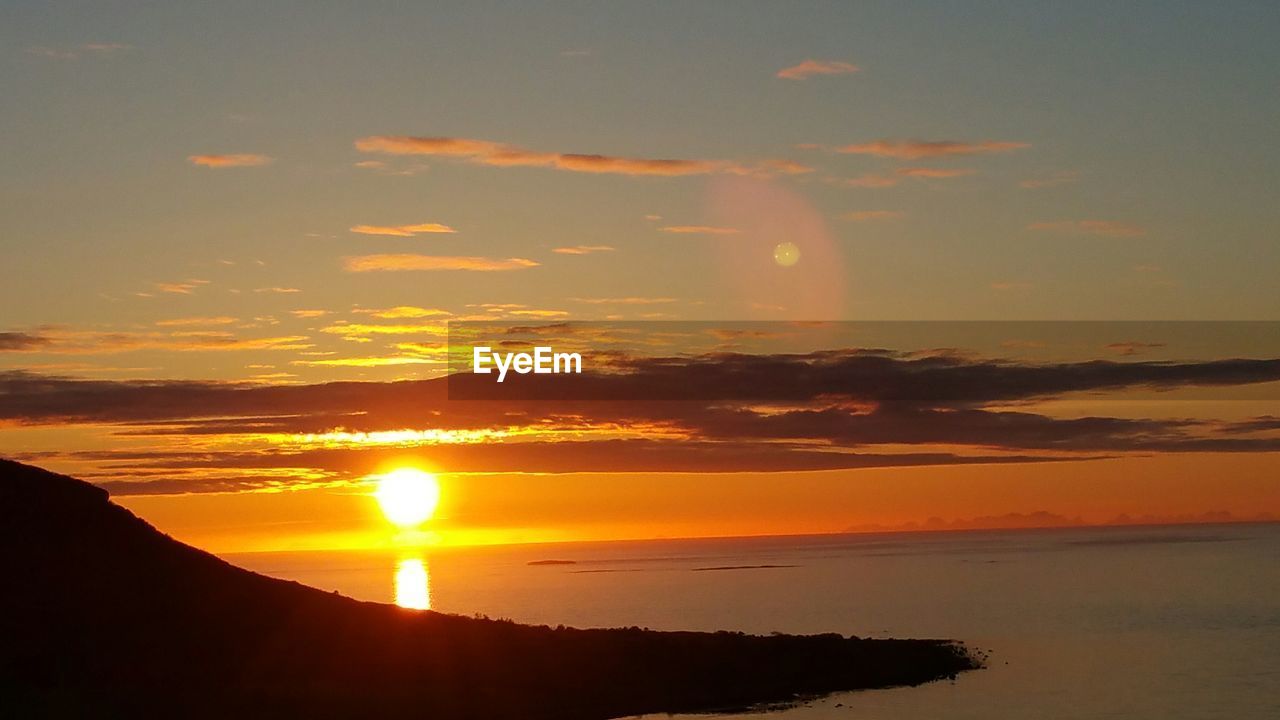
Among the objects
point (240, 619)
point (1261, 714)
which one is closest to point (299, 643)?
point (240, 619)

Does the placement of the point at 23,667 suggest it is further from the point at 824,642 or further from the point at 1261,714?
the point at 1261,714

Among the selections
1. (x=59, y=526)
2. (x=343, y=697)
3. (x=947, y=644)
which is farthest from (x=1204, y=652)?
(x=59, y=526)

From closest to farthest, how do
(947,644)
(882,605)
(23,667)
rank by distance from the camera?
(23,667) < (947,644) < (882,605)

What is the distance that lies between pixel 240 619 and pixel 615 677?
21.6 metres

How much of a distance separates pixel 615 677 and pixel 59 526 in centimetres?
3299

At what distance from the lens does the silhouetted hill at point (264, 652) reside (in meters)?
67.6

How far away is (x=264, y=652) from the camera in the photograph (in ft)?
240

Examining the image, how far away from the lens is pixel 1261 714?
79875 mm

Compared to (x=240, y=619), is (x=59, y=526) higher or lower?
higher

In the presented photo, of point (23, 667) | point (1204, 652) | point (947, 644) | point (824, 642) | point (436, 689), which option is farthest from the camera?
point (1204, 652)

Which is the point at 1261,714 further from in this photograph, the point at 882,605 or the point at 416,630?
the point at 882,605

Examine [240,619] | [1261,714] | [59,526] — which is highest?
[59,526]

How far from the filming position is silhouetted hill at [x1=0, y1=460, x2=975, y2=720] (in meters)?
67.6

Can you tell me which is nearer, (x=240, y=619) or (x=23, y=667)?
(x=23, y=667)
